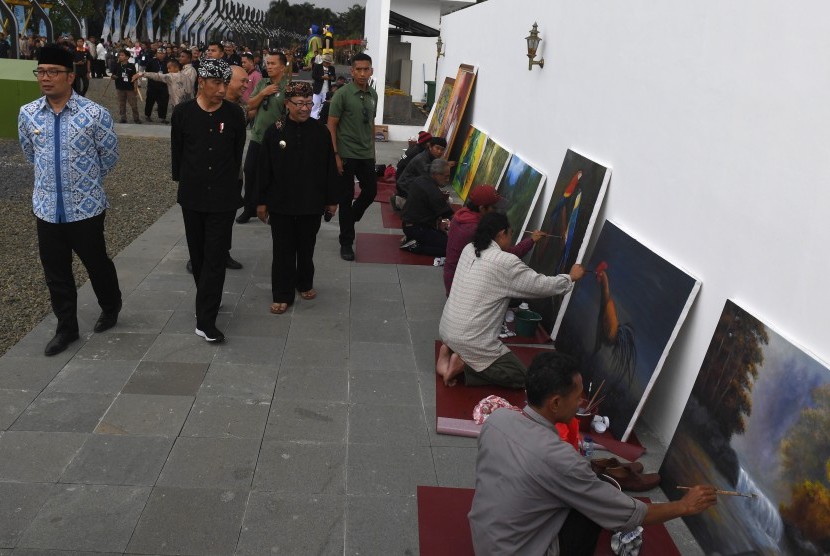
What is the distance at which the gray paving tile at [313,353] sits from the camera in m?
5.37

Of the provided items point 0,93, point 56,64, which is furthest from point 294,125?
point 0,93

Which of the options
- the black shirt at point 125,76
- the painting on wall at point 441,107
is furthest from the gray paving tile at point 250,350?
the black shirt at point 125,76

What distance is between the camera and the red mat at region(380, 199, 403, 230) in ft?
31.7

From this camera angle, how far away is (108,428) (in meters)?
4.32

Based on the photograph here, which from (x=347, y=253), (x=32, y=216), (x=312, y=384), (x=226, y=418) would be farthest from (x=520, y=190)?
(x=32, y=216)

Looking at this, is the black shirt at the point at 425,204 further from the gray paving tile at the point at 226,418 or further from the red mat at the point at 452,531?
the red mat at the point at 452,531

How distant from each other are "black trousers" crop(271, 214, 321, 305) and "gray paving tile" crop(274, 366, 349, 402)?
4.17ft

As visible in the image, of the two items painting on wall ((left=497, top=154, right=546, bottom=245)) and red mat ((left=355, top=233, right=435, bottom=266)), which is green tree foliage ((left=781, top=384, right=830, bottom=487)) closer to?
painting on wall ((left=497, top=154, right=546, bottom=245))

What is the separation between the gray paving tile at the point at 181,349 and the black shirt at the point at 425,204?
3088 mm

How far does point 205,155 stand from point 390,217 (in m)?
4.77

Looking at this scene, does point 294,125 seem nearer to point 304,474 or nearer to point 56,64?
point 56,64

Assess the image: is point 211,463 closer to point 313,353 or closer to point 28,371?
point 313,353

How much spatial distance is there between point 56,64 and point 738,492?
15.3 feet

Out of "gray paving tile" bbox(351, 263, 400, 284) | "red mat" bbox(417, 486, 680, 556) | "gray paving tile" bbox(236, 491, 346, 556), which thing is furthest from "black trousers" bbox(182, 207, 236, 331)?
"red mat" bbox(417, 486, 680, 556)
